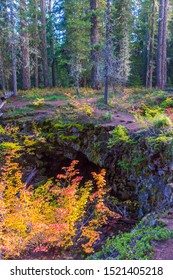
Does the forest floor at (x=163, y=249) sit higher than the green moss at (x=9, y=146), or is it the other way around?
the green moss at (x=9, y=146)

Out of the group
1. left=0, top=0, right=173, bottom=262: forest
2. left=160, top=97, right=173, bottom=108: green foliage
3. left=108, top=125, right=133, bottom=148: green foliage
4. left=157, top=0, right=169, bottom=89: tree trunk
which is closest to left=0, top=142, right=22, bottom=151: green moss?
left=0, top=0, right=173, bottom=262: forest

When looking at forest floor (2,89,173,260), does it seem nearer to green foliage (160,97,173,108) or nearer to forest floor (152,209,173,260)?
green foliage (160,97,173,108)

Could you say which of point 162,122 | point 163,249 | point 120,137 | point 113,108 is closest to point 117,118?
point 113,108

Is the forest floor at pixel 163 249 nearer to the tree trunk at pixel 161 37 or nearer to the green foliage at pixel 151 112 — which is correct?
the green foliage at pixel 151 112

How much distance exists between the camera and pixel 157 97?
45.7 ft

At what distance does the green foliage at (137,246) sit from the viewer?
14.1ft

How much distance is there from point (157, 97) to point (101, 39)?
870 cm

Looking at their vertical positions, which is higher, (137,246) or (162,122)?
(162,122)

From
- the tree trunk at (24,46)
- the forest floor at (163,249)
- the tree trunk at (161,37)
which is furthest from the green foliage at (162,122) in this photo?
the tree trunk at (24,46)

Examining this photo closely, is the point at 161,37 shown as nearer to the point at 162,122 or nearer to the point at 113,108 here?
the point at 113,108

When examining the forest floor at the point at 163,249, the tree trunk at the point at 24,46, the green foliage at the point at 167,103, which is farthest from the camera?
the tree trunk at the point at 24,46

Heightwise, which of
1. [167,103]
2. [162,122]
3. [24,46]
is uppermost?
[24,46]

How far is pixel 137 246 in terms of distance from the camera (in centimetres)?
451
